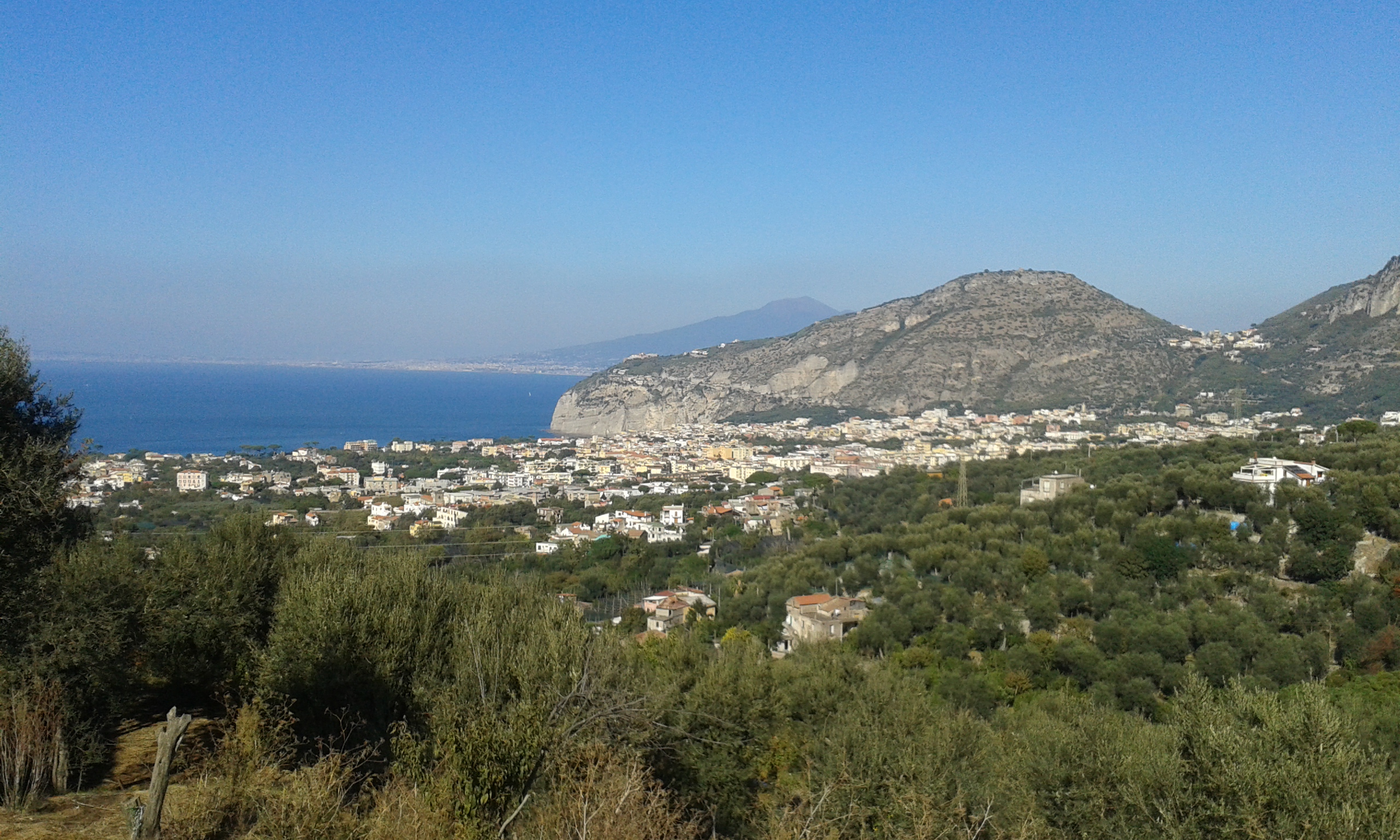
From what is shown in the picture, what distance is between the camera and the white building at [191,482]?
103 ft

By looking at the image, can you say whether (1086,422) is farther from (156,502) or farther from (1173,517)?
(156,502)

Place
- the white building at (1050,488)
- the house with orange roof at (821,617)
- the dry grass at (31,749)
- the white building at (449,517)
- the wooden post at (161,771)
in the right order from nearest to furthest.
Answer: the wooden post at (161,771), the dry grass at (31,749), the house with orange roof at (821,617), the white building at (1050,488), the white building at (449,517)

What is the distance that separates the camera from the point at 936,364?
70062mm

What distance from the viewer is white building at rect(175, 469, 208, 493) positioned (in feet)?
103

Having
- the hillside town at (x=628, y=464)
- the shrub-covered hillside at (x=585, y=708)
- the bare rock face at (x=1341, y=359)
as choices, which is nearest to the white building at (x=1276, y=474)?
the shrub-covered hillside at (x=585, y=708)

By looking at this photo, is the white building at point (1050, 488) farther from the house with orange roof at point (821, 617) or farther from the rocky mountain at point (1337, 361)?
the rocky mountain at point (1337, 361)

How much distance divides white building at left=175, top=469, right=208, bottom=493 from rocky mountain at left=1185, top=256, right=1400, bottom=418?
53.7 metres

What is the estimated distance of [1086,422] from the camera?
5281 cm

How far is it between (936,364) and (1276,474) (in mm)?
52730

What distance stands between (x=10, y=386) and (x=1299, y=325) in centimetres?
7984

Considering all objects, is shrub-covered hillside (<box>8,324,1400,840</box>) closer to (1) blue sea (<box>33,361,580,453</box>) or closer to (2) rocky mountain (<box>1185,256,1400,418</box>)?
(1) blue sea (<box>33,361,580,453</box>)

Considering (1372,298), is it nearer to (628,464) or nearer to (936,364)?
(936,364)

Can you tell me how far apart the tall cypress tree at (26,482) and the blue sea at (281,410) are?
18.6m

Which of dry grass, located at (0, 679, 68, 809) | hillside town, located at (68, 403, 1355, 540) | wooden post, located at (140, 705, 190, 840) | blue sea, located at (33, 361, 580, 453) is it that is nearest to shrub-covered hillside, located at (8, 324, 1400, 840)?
dry grass, located at (0, 679, 68, 809)
